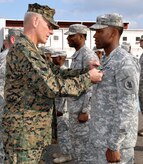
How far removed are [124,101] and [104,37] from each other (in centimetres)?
58

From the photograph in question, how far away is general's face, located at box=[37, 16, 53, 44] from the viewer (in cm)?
274

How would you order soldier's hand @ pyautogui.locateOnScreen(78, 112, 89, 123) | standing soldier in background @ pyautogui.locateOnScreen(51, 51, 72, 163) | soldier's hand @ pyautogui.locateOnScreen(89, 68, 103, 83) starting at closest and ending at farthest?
soldier's hand @ pyautogui.locateOnScreen(89, 68, 103, 83) → soldier's hand @ pyautogui.locateOnScreen(78, 112, 89, 123) → standing soldier in background @ pyautogui.locateOnScreen(51, 51, 72, 163)

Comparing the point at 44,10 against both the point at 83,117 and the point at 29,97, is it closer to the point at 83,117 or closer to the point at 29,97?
the point at 29,97

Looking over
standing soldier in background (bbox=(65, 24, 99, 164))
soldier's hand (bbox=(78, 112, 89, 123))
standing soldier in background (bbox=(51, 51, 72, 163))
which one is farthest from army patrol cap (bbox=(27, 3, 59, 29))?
standing soldier in background (bbox=(51, 51, 72, 163))

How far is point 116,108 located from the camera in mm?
2863

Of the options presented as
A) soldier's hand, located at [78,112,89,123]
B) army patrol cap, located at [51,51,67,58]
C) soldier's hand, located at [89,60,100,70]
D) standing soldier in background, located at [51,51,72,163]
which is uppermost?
army patrol cap, located at [51,51,67,58]

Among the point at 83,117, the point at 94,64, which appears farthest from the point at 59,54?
the point at 94,64

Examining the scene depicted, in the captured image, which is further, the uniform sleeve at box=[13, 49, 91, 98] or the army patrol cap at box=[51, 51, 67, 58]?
the army patrol cap at box=[51, 51, 67, 58]

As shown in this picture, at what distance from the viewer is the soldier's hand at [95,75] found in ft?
8.80

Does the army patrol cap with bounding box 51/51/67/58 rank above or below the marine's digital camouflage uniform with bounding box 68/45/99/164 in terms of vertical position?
above

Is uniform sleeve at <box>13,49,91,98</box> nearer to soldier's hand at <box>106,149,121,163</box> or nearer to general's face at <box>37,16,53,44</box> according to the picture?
general's face at <box>37,16,53,44</box>

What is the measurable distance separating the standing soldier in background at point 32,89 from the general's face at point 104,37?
44 cm

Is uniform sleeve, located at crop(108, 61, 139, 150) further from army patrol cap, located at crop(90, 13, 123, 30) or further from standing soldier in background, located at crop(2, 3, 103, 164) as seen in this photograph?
army patrol cap, located at crop(90, 13, 123, 30)

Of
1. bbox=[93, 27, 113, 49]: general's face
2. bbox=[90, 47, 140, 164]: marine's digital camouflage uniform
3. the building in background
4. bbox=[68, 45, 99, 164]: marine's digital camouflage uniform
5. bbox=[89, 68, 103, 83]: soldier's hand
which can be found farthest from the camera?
the building in background
